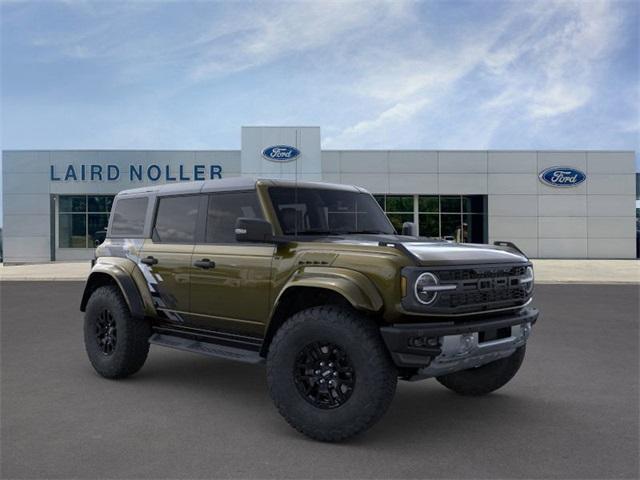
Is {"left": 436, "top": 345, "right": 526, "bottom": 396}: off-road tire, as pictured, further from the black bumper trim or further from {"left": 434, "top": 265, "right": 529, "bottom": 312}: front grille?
the black bumper trim

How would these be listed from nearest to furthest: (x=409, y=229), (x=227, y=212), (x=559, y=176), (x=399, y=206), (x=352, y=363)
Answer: (x=352, y=363)
(x=227, y=212)
(x=409, y=229)
(x=559, y=176)
(x=399, y=206)

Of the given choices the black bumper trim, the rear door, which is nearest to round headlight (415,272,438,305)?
the black bumper trim

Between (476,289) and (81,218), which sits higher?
(81,218)

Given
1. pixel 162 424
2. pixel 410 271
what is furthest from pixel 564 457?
pixel 162 424

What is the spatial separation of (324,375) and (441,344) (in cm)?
89

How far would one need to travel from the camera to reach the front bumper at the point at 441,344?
153 inches

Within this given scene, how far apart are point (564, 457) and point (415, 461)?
103 cm

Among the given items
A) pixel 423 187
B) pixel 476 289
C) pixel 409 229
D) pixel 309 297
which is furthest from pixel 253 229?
pixel 423 187

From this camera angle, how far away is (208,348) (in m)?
5.15

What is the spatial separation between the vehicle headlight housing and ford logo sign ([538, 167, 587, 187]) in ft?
98.7

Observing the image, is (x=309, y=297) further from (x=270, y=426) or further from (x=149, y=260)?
(x=149, y=260)

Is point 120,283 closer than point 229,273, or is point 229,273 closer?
point 229,273

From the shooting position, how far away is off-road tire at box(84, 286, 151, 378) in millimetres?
5875

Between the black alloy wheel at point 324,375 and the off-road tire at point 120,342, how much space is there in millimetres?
2338
